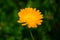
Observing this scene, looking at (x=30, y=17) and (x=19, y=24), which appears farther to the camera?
(x=19, y=24)

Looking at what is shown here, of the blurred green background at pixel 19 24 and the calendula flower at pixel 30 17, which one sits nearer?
the calendula flower at pixel 30 17

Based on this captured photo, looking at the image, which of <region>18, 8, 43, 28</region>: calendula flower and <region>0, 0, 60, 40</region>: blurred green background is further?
<region>0, 0, 60, 40</region>: blurred green background

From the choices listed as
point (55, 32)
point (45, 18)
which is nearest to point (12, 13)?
point (45, 18)
